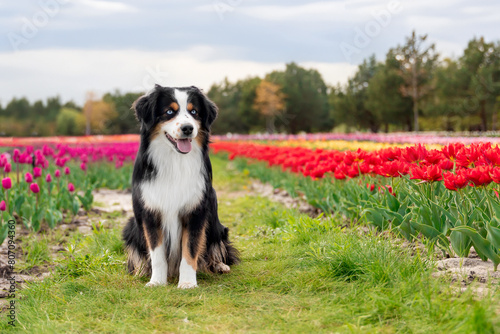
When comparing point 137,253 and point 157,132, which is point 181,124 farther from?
point 137,253

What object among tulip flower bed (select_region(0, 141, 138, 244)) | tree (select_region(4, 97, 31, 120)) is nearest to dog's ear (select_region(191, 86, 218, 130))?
tulip flower bed (select_region(0, 141, 138, 244))

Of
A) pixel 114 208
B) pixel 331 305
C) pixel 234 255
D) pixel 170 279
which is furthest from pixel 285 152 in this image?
pixel 331 305

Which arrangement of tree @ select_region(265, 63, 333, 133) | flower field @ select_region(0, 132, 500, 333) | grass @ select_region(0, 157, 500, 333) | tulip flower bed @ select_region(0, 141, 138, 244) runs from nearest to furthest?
grass @ select_region(0, 157, 500, 333) → flower field @ select_region(0, 132, 500, 333) → tulip flower bed @ select_region(0, 141, 138, 244) → tree @ select_region(265, 63, 333, 133)

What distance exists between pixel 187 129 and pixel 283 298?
4.57 feet

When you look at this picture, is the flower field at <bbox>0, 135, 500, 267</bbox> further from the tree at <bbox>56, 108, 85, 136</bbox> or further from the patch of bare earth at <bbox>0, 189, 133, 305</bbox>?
the tree at <bbox>56, 108, 85, 136</bbox>

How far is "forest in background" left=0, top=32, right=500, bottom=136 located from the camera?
115ft

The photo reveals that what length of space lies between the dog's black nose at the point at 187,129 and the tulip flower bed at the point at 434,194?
1.78 m

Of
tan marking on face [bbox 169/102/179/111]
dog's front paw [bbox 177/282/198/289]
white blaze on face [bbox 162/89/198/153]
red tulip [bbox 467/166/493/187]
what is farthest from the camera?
dog's front paw [bbox 177/282/198/289]

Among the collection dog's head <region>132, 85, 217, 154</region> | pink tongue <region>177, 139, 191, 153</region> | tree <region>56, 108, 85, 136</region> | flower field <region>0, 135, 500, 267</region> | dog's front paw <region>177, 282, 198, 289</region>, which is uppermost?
tree <region>56, 108, 85, 136</region>

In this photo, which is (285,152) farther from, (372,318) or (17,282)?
(372,318)

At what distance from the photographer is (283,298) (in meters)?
3.21

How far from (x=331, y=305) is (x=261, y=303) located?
50 centimetres

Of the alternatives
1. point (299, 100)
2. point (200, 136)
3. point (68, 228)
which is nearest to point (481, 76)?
Answer: point (299, 100)

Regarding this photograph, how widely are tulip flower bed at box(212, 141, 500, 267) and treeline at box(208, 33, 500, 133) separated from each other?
90.3 feet
